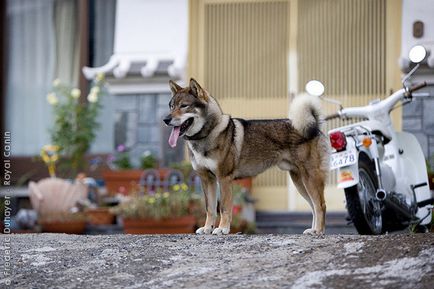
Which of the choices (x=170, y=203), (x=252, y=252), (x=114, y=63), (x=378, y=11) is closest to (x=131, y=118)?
(x=114, y=63)

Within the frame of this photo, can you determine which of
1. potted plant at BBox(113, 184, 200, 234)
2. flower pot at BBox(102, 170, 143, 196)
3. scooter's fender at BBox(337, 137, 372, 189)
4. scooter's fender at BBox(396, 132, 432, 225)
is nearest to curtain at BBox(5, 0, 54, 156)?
flower pot at BBox(102, 170, 143, 196)

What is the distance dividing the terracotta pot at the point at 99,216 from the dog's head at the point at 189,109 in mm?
3697

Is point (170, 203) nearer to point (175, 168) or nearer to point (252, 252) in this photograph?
→ point (175, 168)

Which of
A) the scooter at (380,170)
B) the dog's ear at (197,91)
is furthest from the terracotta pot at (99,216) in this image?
the dog's ear at (197,91)

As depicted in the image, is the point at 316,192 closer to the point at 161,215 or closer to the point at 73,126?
the point at 161,215

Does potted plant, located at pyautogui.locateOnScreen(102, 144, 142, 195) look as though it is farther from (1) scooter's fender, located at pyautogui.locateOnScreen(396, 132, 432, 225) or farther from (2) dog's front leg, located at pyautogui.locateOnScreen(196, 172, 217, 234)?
(2) dog's front leg, located at pyautogui.locateOnScreen(196, 172, 217, 234)

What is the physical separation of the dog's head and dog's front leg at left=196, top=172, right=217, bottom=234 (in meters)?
0.28

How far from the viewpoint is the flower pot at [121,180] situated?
9781 millimetres

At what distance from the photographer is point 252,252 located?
501 centimetres

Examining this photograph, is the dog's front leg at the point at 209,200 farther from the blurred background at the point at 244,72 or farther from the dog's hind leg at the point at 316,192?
the blurred background at the point at 244,72

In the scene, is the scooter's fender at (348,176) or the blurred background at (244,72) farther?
the blurred background at (244,72)

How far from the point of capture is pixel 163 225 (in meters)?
8.68

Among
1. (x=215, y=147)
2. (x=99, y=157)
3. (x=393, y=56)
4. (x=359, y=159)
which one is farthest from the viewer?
(x=99, y=157)

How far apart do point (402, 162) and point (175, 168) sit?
125 inches
